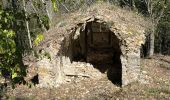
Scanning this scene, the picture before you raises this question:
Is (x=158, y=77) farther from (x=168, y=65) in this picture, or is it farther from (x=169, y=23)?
(x=169, y=23)

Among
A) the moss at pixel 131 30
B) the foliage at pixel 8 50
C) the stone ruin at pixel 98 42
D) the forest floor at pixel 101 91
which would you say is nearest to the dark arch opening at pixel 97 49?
the stone ruin at pixel 98 42

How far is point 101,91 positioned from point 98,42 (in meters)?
4.13

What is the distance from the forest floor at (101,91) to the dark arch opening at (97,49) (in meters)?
1.51

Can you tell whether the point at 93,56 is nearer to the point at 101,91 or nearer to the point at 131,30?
the point at 101,91

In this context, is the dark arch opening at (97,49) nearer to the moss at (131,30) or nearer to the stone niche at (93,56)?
the stone niche at (93,56)

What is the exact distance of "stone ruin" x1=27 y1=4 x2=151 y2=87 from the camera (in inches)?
654

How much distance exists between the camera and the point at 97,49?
20250 mm

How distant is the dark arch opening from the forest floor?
4.97 feet

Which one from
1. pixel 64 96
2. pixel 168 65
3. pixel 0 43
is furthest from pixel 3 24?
pixel 168 65

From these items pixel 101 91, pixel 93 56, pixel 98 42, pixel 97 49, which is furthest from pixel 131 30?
pixel 93 56

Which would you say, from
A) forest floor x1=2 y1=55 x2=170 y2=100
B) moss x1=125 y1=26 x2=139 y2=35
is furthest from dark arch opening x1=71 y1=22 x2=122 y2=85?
moss x1=125 y1=26 x2=139 y2=35

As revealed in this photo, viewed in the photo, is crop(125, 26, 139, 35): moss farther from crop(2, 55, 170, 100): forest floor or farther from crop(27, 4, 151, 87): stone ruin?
crop(2, 55, 170, 100): forest floor

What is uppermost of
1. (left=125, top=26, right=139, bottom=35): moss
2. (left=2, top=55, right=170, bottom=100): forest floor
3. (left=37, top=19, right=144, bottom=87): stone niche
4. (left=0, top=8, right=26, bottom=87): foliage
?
(left=0, top=8, right=26, bottom=87): foliage

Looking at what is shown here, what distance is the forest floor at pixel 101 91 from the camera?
15787 millimetres
